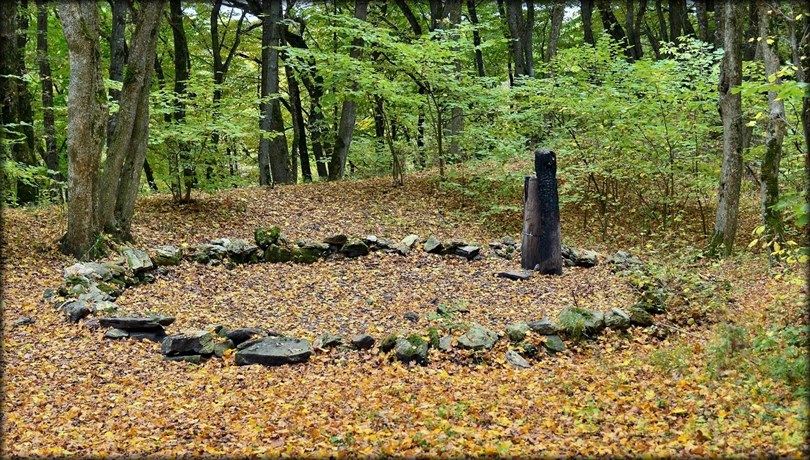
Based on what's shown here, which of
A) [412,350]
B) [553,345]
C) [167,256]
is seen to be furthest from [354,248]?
[553,345]

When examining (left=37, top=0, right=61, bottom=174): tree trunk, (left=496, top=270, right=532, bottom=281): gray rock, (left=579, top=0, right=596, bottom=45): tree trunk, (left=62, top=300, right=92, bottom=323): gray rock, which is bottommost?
(left=496, top=270, right=532, bottom=281): gray rock

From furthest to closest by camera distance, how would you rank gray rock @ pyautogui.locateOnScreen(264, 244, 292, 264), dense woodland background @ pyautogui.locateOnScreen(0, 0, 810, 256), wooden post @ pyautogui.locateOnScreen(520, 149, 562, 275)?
1. gray rock @ pyautogui.locateOnScreen(264, 244, 292, 264)
2. wooden post @ pyautogui.locateOnScreen(520, 149, 562, 275)
3. dense woodland background @ pyautogui.locateOnScreen(0, 0, 810, 256)

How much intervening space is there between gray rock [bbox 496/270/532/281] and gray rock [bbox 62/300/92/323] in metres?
6.27

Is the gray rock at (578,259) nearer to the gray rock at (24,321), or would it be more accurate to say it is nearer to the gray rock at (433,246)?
the gray rock at (433,246)

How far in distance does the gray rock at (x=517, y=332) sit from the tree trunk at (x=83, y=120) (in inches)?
269

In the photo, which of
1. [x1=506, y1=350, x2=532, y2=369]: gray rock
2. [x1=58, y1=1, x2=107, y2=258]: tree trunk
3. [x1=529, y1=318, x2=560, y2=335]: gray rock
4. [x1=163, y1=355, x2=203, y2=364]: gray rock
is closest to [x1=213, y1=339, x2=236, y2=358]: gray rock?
[x1=163, y1=355, x2=203, y2=364]: gray rock

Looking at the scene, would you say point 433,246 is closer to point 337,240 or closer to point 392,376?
point 337,240

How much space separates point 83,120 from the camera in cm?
912

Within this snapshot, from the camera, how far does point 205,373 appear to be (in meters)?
6.41

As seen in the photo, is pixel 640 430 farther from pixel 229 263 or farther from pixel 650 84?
pixel 650 84

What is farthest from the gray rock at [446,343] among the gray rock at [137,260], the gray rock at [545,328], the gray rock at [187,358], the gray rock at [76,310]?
the gray rock at [137,260]

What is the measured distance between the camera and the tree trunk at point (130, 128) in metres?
9.77

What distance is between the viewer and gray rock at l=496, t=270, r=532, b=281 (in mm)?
10000

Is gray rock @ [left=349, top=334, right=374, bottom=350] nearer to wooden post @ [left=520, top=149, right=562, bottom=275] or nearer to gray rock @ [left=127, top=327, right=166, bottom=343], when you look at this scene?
gray rock @ [left=127, top=327, right=166, bottom=343]
